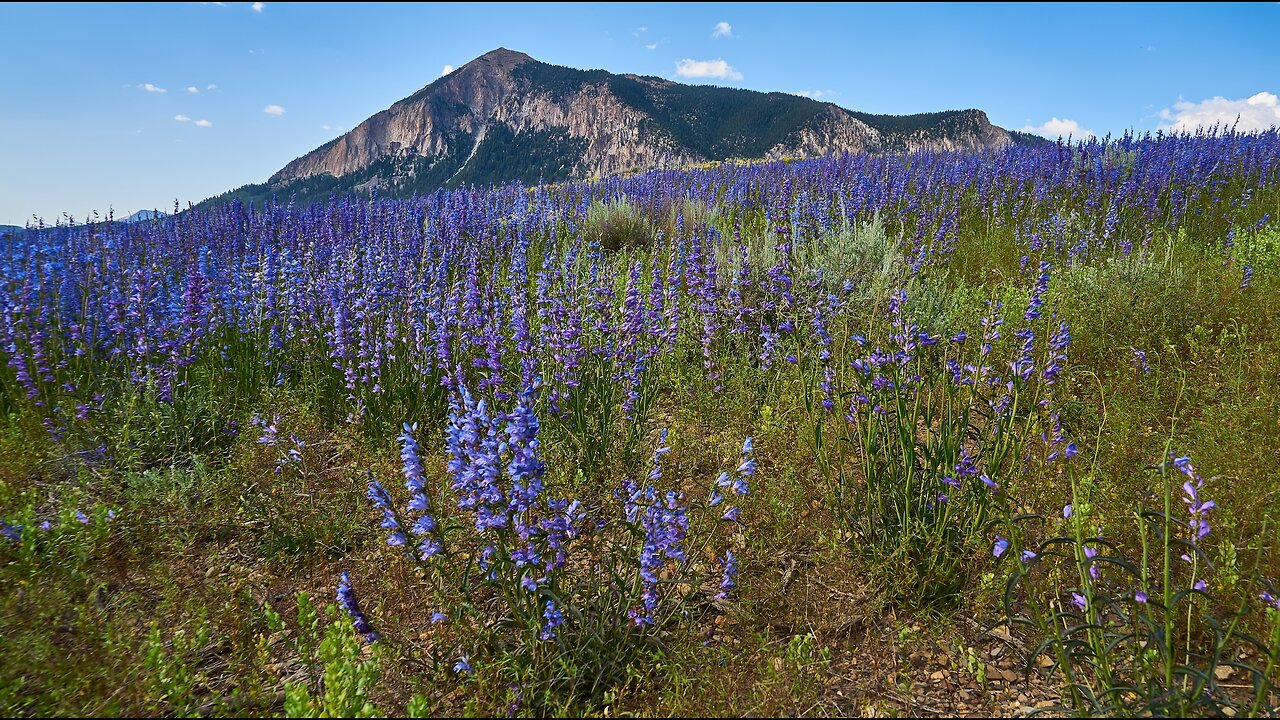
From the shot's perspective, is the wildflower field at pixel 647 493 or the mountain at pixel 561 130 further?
the mountain at pixel 561 130

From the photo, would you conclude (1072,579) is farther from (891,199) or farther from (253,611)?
(891,199)

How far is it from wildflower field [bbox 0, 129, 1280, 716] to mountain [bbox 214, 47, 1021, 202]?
61375mm

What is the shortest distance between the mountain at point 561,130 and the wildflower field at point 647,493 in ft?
201

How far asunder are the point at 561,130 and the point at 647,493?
91509 mm

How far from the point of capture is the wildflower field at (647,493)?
1.83 metres

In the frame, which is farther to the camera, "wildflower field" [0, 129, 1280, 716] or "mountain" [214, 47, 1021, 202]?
"mountain" [214, 47, 1021, 202]

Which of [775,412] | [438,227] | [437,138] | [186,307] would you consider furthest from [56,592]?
[437,138]

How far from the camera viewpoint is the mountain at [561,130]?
69.1 metres

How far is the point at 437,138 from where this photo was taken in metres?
89.0

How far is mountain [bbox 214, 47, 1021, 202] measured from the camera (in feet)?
227

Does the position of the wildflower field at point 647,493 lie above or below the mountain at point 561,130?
below

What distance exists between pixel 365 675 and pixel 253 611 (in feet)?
3.59

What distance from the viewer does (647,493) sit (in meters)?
1.91

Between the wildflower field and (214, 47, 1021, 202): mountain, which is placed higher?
(214, 47, 1021, 202): mountain
